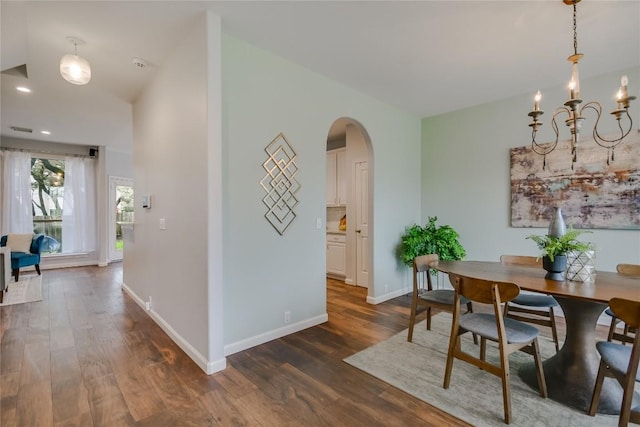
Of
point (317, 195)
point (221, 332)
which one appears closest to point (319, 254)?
point (317, 195)

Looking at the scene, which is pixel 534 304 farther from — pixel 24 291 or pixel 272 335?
pixel 24 291

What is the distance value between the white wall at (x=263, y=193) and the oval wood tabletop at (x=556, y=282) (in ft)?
4.54

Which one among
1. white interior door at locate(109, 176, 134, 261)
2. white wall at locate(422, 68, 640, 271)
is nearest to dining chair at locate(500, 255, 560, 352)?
white wall at locate(422, 68, 640, 271)

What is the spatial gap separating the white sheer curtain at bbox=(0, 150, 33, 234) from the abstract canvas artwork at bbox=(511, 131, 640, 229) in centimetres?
875

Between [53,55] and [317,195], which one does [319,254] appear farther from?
[53,55]

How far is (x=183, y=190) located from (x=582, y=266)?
3.10 m

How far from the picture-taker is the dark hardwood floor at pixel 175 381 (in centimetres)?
177

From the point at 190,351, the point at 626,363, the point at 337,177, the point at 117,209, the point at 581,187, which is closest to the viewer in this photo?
the point at 626,363

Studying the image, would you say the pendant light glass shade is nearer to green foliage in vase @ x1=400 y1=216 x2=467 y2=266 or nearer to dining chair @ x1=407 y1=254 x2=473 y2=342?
dining chair @ x1=407 y1=254 x2=473 y2=342

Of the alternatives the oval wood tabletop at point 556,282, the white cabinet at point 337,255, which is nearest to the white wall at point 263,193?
the oval wood tabletop at point 556,282

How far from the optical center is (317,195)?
3.24m

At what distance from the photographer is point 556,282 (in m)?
1.94

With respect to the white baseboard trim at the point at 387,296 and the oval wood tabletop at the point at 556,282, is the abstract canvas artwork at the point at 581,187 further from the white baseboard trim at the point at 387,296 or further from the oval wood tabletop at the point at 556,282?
the white baseboard trim at the point at 387,296

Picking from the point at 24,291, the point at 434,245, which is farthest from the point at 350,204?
the point at 24,291
